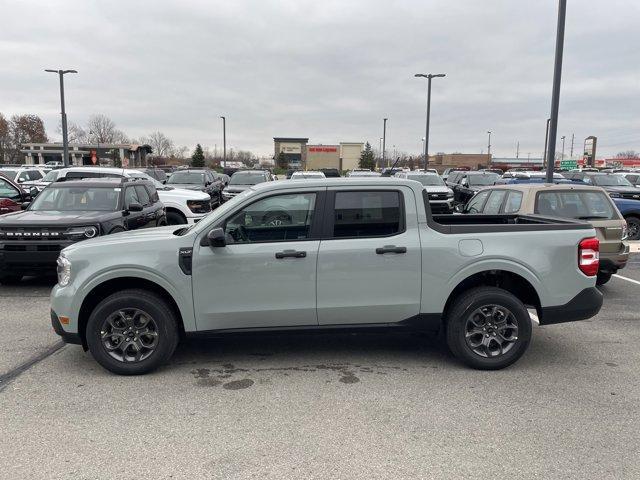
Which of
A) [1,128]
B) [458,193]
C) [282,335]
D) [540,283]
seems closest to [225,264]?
[282,335]

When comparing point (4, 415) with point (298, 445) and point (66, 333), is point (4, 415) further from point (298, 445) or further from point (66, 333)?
point (298, 445)

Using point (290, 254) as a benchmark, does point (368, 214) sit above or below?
above

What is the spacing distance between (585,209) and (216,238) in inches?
234

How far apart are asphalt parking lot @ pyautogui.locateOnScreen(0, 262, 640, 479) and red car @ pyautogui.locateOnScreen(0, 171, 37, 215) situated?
5.92 meters

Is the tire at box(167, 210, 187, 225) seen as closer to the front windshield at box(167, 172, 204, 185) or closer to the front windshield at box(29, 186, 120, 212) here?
the front windshield at box(29, 186, 120, 212)

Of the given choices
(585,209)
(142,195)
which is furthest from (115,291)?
(585,209)

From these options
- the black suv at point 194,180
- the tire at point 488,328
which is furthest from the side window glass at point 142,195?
the black suv at point 194,180

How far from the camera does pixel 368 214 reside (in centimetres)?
470

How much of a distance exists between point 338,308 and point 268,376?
2.92 ft

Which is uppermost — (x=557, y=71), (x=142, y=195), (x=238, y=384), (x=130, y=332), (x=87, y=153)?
(x=557, y=71)

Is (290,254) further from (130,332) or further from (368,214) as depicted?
(130,332)

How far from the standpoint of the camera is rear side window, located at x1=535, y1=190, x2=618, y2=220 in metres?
7.60

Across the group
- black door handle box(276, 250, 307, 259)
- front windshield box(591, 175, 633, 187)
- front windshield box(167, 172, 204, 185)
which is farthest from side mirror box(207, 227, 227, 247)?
front windshield box(591, 175, 633, 187)

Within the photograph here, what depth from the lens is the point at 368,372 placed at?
4699 mm
